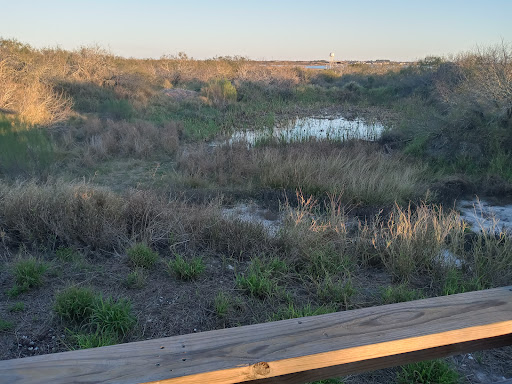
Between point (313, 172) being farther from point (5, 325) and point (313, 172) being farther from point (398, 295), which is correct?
point (5, 325)

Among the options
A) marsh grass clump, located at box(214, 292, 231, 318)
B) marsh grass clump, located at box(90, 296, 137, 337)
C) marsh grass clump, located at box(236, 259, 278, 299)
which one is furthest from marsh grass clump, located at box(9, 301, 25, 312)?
marsh grass clump, located at box(236, 259, 278, 299)

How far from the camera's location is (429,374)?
9.13ft

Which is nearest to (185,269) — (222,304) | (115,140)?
(222,304)

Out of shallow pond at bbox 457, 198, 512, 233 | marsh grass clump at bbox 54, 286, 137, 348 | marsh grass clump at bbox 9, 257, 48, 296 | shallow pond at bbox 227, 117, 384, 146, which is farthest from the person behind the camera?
shallow pond at bbox 227, 117, 384, 146

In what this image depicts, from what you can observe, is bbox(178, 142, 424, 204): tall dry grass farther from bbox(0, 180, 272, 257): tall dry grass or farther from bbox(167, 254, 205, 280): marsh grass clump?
bbox(167, 254, 205, 280): marsh grass clump

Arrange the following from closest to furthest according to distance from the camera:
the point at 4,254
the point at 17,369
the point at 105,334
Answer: the point at 17,369
the point at 105,334
the point at 4,254

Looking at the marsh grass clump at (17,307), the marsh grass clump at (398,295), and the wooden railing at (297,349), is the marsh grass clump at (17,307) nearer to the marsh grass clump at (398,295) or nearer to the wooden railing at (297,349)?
the wooden railing at (297,349)

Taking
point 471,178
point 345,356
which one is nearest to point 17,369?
point 345,356

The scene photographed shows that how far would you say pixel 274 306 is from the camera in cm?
359

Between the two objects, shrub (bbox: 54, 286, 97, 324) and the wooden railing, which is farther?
shrub (bbox: 54, 286, 97, 324)

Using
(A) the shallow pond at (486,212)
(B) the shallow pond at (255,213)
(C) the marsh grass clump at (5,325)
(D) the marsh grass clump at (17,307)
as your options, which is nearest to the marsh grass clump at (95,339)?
(C) the marsh grass clump at (5,325)

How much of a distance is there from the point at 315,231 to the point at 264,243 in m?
0.57

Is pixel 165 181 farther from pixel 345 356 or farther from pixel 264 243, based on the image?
pixel 345 356

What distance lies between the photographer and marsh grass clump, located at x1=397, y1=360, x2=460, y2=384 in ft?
9.14
